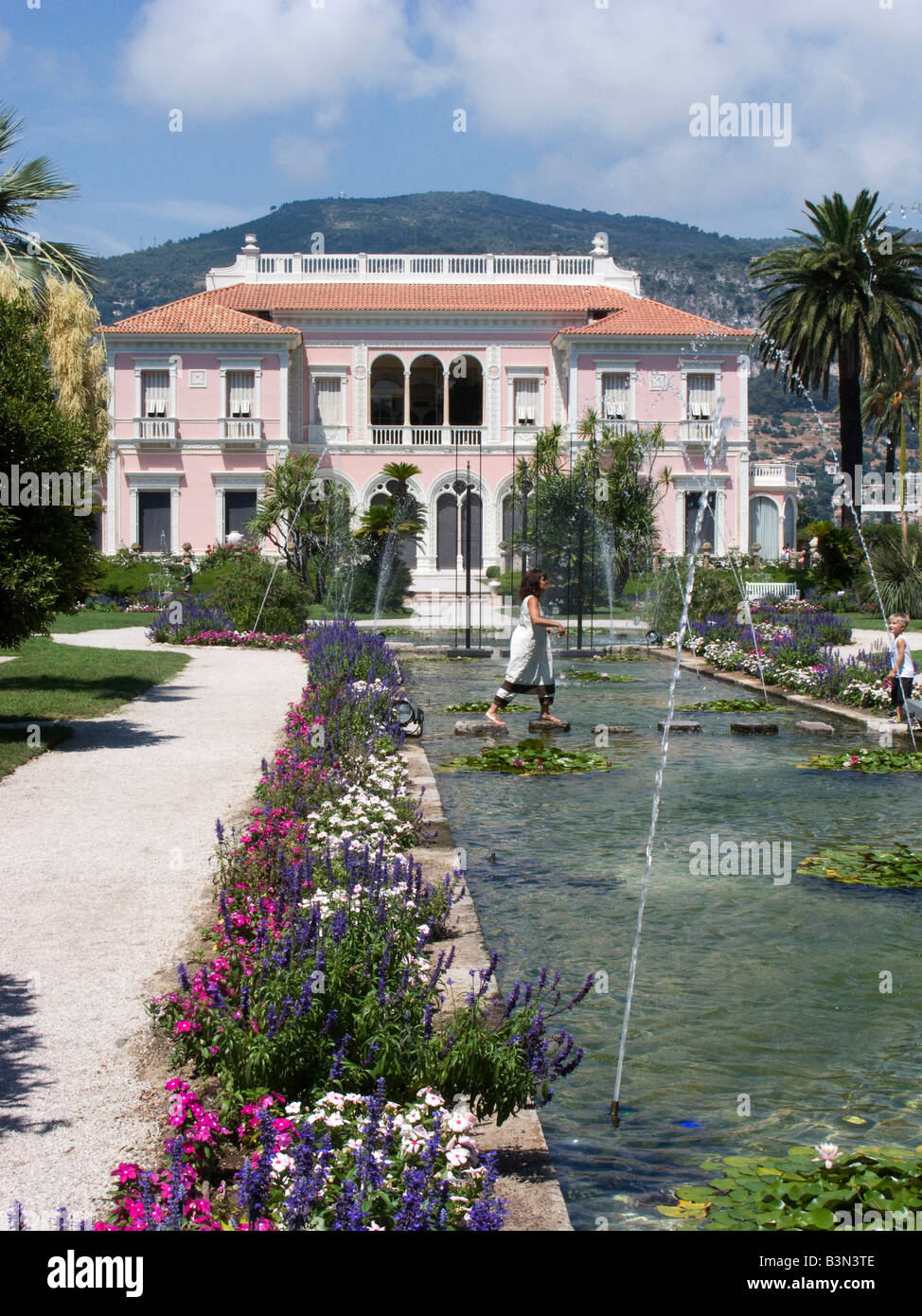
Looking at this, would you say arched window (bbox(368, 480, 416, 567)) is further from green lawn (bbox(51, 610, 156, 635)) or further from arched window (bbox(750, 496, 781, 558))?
arched window (bbox(750, 496, 781, 558))

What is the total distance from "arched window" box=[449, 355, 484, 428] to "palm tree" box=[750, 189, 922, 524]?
12494 mm

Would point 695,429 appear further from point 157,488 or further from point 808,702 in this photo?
point 808,702

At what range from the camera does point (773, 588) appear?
37062mm

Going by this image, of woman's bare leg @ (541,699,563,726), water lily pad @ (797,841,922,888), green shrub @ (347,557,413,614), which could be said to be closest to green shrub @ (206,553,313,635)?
green shrub @ (347,557,413,614)

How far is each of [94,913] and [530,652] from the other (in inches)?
282

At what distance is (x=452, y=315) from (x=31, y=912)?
4220cm

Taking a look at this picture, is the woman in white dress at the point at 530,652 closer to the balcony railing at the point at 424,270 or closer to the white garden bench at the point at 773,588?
the white garden bench at the point at 773,588

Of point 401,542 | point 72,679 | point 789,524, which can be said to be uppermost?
point 789,524

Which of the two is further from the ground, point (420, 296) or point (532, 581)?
point (420, 296)

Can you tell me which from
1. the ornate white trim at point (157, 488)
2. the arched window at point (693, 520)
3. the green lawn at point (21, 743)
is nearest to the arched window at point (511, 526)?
the arched window at point (693, 520)

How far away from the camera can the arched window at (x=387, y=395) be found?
4991 cm

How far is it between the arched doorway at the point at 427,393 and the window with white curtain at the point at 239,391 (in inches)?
281

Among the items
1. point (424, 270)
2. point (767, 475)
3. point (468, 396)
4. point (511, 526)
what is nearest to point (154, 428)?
point (468, 396)
